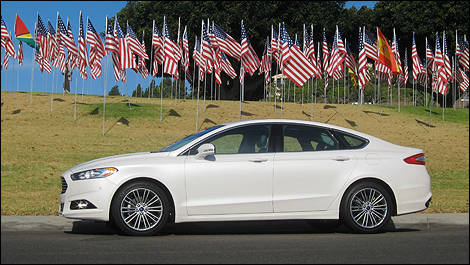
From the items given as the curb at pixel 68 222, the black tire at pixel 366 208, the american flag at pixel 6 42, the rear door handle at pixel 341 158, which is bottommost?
the curb at pixel 68 222

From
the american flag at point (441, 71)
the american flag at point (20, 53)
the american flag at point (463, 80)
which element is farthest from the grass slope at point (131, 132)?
the american flag at point (20, 53)

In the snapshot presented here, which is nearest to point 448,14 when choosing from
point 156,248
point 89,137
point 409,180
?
point 89,137

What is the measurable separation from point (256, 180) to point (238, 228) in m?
1.03

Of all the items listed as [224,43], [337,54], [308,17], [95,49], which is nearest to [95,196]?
[224,43]

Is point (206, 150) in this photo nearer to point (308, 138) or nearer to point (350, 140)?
point (308, 138)

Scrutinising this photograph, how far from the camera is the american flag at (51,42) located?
103 ft

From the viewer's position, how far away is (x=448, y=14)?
45.9m

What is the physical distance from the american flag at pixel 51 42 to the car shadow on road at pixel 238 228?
23.8 m

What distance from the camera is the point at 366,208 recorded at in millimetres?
8867

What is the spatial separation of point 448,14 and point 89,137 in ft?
103

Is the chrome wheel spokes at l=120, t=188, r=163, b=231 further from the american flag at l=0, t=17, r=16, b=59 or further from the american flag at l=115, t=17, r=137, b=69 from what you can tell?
the american flag at l=0, t=17, r=16, b=59

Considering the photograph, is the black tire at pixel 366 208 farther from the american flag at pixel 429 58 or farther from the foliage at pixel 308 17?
the foliage at pixel 308 17

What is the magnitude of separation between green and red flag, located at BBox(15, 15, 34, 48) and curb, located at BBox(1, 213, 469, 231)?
25192 mm

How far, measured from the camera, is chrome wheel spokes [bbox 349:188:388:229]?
8844 mm
